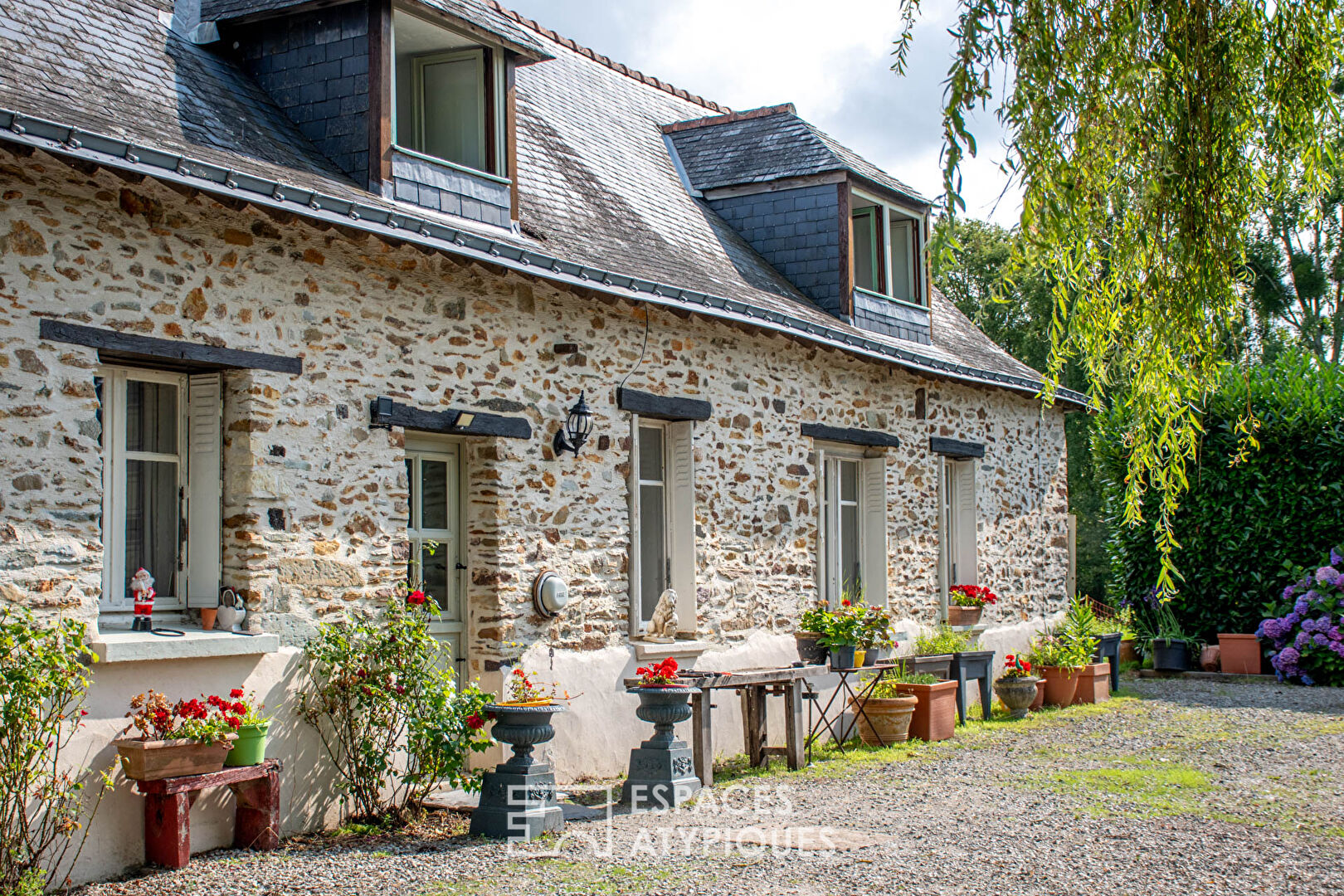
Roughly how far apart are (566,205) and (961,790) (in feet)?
14.6

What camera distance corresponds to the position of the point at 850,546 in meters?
10.7

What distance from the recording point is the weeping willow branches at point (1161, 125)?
3.76 m

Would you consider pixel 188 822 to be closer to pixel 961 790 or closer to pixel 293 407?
pixel 293 407

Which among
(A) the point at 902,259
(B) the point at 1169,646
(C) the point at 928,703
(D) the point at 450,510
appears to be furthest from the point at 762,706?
(B) the point at 1169,646

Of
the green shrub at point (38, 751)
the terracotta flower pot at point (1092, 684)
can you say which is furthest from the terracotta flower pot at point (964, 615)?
the green shrub at point (38, 751)

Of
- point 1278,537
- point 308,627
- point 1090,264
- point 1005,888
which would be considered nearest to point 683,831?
point 1005,888

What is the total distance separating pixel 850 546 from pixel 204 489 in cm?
584

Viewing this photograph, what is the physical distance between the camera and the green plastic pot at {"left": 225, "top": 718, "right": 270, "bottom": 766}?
580 cm

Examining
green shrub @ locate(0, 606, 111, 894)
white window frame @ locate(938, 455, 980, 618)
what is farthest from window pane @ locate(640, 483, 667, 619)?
green shrub @ locate(0, 606, 111, 894)

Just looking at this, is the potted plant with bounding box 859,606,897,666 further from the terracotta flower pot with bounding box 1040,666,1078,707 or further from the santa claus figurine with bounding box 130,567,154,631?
A: the santa claus figurine with bounding box 130,567,154,631

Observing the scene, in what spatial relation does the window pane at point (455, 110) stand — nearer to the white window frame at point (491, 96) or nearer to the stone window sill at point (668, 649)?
the white window frame at point (491, 96)

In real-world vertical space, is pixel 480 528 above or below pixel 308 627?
above

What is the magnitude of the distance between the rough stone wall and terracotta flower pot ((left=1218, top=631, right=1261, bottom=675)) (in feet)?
18.9

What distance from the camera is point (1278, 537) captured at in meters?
13.4
